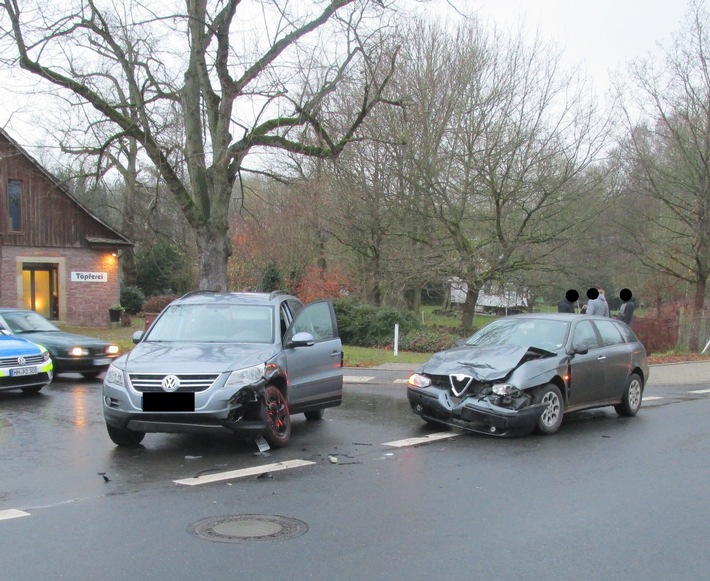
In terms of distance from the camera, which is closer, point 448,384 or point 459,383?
point 459,383

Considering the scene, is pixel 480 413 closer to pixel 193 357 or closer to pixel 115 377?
pixel 193 357

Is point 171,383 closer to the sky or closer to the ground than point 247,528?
closer to the sky

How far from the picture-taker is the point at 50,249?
30203 millimetres

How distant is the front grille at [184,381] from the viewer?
7.73m

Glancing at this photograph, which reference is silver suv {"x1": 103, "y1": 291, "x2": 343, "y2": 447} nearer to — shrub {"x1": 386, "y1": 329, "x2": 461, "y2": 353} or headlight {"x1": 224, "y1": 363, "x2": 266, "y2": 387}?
headlight {"x1": 224, "y1": 363, "x2": 266, "y2": 387}

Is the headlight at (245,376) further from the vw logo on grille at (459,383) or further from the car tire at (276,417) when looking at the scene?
the vw logo on grille at (459,383)

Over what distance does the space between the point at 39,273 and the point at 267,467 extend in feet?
85.5

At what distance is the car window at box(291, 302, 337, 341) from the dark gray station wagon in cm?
134

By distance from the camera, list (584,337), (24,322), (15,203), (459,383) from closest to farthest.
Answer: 1. (459,383)
2. (584,337)
3. (24,322)
4. (15,203)

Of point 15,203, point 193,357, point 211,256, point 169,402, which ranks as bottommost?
point 169,402

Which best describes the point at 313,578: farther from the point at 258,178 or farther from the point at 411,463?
the point at 258,178

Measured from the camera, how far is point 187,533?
5422 millimetres

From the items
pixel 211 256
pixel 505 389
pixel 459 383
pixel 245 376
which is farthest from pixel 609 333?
pixel 211 256

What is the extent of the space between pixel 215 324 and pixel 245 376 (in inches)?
60.8
